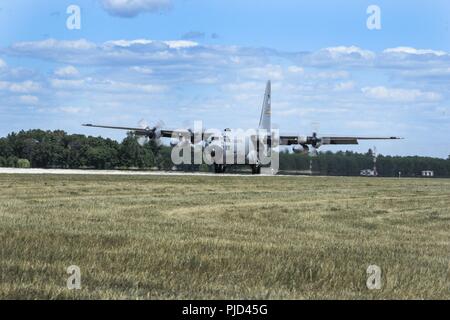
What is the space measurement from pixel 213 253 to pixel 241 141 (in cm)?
6141

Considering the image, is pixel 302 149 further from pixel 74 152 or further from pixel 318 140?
pixel 74 152

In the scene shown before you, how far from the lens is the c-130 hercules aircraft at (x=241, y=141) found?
73.2 meters

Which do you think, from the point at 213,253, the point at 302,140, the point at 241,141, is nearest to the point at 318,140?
the point at 302,140

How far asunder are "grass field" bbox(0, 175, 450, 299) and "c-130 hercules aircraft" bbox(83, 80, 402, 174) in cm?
4820

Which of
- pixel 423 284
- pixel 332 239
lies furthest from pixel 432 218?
pixel 423 284

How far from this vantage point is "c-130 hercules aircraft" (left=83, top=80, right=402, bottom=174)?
240 feet

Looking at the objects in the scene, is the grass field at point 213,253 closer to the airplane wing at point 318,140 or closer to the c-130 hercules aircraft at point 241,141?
the c-130 hercules aircraft at point 241,141

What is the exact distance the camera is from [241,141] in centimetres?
7444

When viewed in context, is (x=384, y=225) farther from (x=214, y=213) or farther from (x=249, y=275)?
(x=249, y=275)

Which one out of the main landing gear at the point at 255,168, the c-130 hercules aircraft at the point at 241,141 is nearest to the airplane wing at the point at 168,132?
the c-130 hercules aircraft at the point at 241,141

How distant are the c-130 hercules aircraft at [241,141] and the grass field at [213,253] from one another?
48196 millimetres

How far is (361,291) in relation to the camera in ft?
34.2
